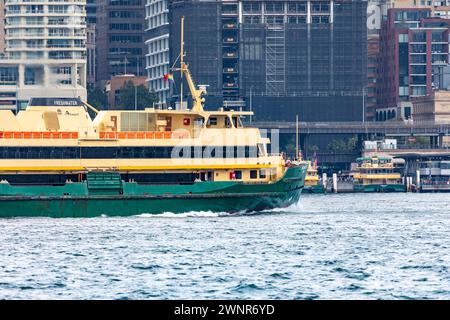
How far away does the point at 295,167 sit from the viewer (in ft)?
281

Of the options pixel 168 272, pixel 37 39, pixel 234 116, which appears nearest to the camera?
pixel 168 272

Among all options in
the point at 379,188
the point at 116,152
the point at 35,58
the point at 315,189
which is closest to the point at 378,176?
the point at 379,188

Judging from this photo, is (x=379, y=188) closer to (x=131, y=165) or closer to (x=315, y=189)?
(x=315, y=189)

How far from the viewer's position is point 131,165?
81.9m

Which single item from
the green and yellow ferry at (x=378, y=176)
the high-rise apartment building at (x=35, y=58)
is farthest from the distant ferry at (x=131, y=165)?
the green and yellow ferry at (x=378, y=176)

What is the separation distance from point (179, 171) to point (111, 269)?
32.3 metres

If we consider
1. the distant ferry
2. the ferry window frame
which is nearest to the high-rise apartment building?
the distant ferry

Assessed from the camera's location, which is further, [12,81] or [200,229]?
[12,81]

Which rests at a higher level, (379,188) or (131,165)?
(131,165)

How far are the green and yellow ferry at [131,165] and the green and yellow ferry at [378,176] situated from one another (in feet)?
330

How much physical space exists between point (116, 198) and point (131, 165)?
2.24 m
